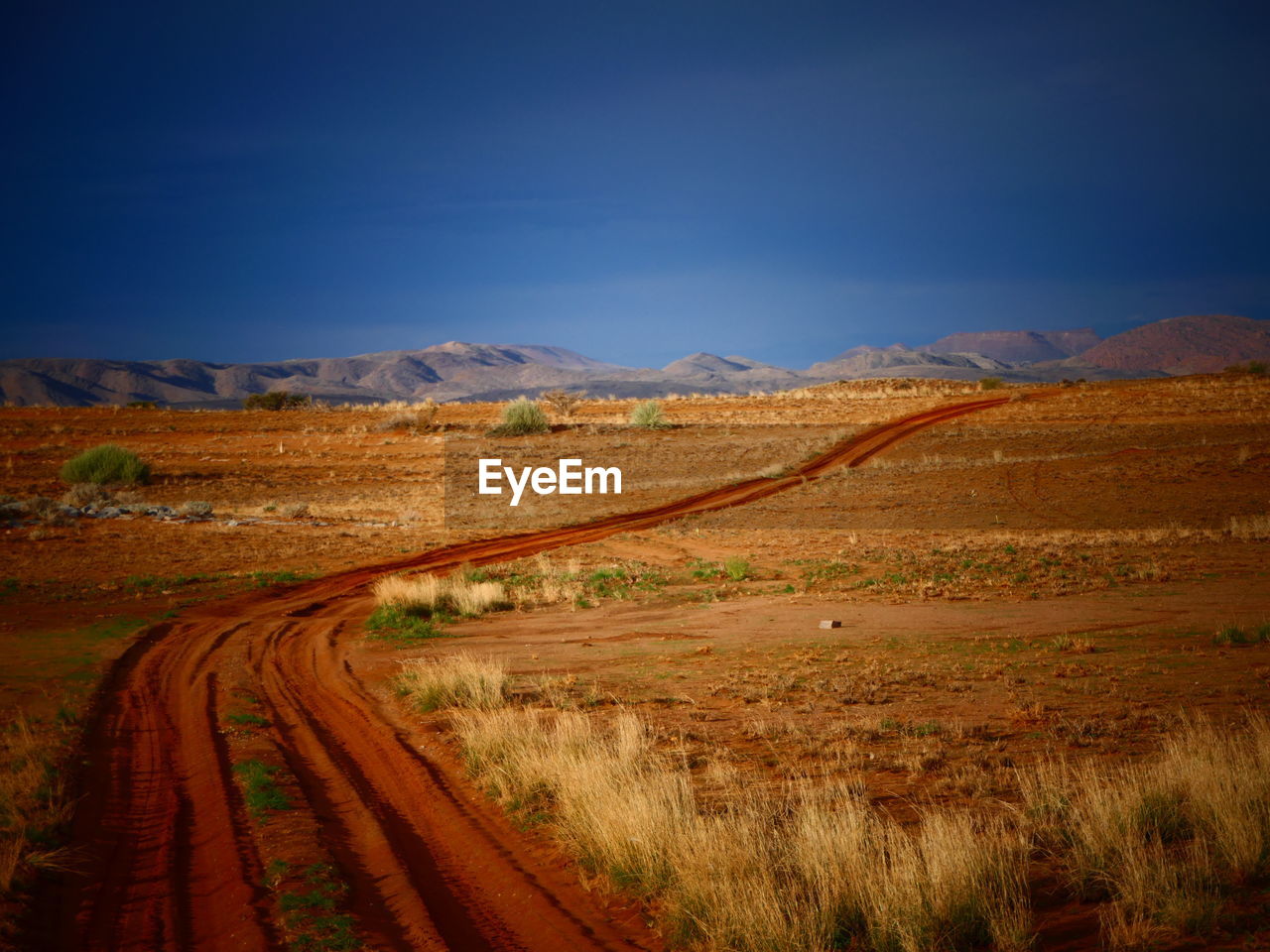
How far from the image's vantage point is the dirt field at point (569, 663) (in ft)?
17.1

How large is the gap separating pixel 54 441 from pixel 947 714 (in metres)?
48.8

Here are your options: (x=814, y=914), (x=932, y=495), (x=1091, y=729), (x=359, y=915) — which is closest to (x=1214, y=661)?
(x=1091, y=729)

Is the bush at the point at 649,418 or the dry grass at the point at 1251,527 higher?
the bush at the point at 649,418

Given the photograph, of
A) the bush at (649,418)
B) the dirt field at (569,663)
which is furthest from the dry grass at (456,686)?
the bush at (649,418)

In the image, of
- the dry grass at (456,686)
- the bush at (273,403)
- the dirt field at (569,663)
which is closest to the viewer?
the dirt field at (569,663)

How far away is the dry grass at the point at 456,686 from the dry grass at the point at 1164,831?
19.0 feet

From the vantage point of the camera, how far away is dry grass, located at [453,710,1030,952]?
4.09 meters

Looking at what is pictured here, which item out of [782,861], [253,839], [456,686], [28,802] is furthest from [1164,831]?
[28,802]

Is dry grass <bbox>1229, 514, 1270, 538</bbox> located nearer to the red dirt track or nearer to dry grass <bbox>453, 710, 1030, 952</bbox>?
dry grass <bbox>453, 710, 1030, 952</bbox>

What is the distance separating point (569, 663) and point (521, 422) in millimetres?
37135

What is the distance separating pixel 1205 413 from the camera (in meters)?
38.9

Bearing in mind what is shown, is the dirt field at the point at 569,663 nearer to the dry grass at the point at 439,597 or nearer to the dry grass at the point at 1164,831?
the dry grass at the point at 1164,831

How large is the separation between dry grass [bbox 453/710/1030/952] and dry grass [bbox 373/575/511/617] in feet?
29.6

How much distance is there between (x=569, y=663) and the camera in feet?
36.7
